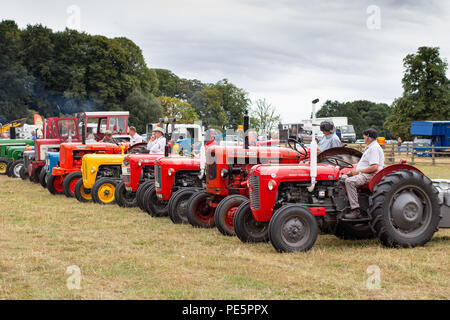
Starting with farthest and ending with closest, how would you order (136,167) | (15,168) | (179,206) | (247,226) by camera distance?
(15,168) < (136,167) < (179,206) < (247,226)

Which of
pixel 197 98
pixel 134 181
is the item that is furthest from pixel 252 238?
pixel 197 98

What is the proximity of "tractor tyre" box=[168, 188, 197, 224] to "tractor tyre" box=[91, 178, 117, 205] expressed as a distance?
336 centimetres

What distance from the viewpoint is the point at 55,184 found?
1515cm

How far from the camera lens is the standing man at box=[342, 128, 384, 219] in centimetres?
738

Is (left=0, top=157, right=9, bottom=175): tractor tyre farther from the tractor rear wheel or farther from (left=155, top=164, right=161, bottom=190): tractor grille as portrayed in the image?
the tractor rear wheel

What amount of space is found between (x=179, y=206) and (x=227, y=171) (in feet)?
3.77

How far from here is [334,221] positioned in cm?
746

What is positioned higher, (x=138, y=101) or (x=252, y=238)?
(x=138, y=101)

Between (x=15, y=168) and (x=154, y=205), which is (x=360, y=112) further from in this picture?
(x=154, y=205)

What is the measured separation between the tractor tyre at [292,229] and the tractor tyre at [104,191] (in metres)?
6.50

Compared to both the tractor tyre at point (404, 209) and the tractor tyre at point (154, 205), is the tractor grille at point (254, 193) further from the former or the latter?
the tractor tyre at point (154, 205)

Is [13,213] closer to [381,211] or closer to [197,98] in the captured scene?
[381,211]

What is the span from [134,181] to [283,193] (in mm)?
5001

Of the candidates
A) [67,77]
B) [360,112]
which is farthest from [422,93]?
[360,112]
